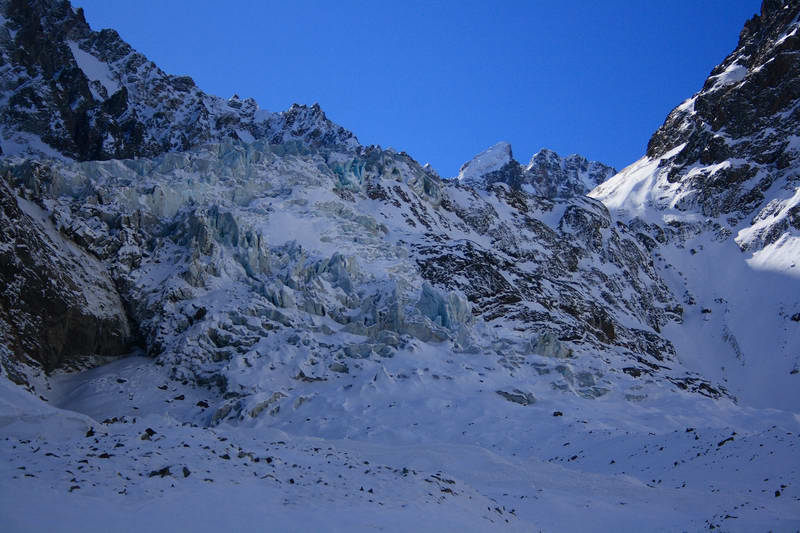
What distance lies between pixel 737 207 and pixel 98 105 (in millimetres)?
111301

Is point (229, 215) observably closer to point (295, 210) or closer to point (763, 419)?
point (295, 210)

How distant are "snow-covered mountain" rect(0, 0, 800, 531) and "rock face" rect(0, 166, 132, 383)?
0.60 ft

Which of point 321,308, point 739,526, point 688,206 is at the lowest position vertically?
point 739,526

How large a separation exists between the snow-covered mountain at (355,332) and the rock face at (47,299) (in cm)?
18

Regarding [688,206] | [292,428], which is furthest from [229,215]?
[688,206]

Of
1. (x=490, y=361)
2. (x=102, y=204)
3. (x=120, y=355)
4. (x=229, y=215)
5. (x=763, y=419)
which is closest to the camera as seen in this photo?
(x=763, y=419)

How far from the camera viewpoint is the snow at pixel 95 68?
349ft

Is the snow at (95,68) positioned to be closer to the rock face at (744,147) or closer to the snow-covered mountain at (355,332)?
the snow-covered mountain at (355,332)

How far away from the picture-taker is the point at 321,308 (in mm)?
49188

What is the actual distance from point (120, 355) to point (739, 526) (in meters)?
40.0

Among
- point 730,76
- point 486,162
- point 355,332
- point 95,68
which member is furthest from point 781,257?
point 95,68

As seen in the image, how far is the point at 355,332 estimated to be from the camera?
48.1 meters

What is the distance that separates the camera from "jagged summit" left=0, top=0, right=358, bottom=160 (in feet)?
278

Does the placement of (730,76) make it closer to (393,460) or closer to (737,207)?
(737,207)
